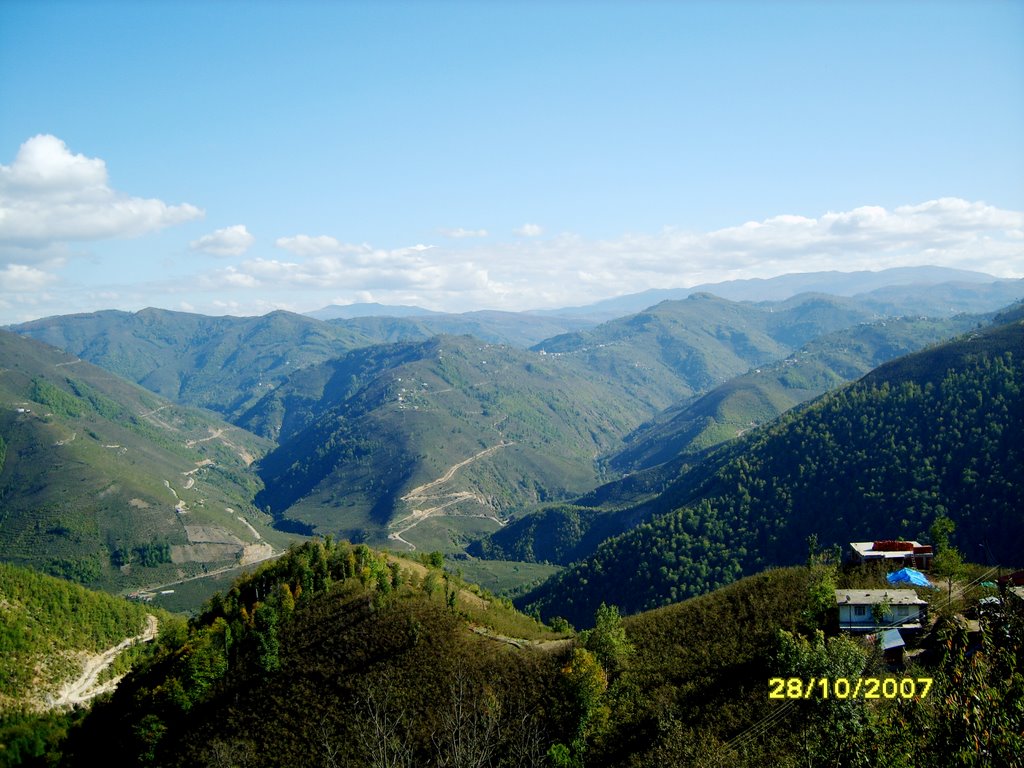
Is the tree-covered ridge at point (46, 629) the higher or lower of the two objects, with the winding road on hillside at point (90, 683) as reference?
higher

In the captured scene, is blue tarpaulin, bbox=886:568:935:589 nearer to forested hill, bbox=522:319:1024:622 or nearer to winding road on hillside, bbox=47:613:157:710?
forested hill, bbox=522:319:1024:622

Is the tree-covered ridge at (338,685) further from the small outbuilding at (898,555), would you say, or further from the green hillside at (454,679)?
the small outbuilding at (898,555)

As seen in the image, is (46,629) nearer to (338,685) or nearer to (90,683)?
(90,683)

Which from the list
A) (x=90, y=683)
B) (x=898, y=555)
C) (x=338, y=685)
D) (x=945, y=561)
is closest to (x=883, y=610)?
(x=945, y=561)

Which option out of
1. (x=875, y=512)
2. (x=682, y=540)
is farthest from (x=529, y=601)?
(x=875, y=512)

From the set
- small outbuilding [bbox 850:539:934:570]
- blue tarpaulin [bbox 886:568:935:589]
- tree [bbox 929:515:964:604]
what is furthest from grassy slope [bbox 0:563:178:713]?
tree [bbox 929:515:964:604]

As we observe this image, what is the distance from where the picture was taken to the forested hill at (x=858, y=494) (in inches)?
5876

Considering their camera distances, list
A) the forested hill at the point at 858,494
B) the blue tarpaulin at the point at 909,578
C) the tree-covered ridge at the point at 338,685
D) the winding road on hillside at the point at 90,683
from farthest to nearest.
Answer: the forested hill at the point at 858,494, the winding road on hillside at the point at 90,683, the blue tarpaulin at the point at 909,578, the tree-covered ridge at the point at 338,685

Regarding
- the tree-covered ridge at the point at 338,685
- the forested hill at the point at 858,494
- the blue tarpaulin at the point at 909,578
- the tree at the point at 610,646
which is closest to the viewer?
the tree-covered ridge at the point at 338,685

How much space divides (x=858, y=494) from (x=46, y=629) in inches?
6871

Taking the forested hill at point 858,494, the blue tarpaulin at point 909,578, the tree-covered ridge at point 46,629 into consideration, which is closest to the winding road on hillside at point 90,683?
the tree-covered ridge at point 46,629

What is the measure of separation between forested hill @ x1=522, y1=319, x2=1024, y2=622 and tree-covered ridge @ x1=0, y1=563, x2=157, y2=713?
96.9 meters

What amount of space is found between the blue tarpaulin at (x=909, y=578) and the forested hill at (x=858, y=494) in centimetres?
9238

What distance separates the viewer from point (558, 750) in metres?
49.8
